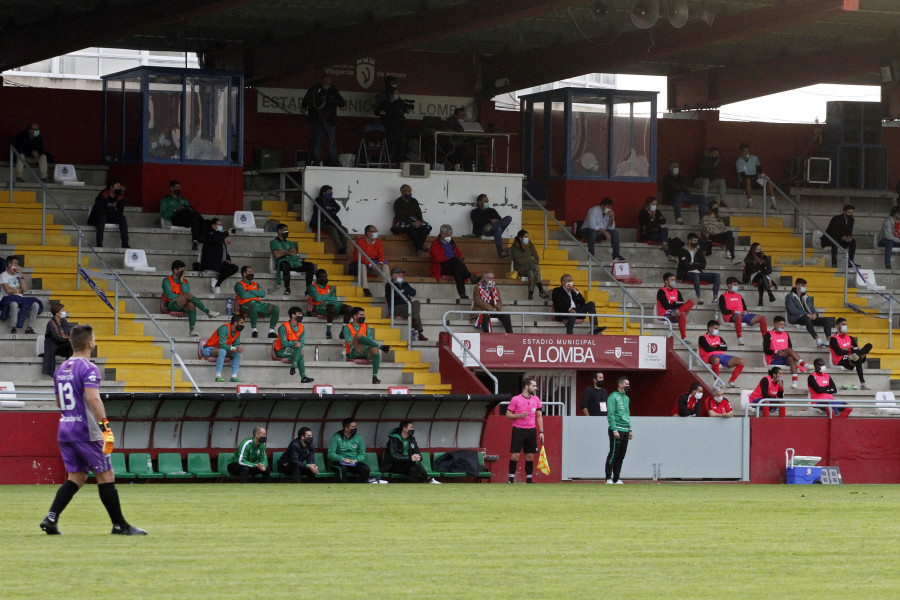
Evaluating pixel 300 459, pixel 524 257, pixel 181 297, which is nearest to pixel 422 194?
pixel 524 257

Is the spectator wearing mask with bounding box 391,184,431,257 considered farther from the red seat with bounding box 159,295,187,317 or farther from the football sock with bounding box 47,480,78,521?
the football sock with bounding box 47,480,78,521

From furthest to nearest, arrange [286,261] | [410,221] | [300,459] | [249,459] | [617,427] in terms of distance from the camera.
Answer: [410,221]
[286,261]
[617,427]
[300,459]
[249,459]

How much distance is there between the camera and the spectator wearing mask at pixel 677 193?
110ft

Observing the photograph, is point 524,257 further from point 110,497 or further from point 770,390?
point 110,497

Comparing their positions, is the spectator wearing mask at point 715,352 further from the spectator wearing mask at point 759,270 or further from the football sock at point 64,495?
the football sock at point 64,495

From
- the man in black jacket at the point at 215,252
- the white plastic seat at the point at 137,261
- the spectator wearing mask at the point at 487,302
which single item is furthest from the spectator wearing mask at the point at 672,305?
the white plastic seat at the point at 137,261

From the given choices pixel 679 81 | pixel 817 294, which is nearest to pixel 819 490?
pixel 817 294

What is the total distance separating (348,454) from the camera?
2170 centimetres

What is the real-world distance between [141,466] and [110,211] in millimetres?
7886

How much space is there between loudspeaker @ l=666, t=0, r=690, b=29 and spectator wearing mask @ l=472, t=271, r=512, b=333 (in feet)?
19.6

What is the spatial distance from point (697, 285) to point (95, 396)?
20.5m

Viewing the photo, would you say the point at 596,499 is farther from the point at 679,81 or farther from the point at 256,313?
the point at 679,81

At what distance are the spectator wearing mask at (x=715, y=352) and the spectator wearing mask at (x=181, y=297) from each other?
8.82m

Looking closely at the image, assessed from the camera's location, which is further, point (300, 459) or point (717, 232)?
point (717, 232)
